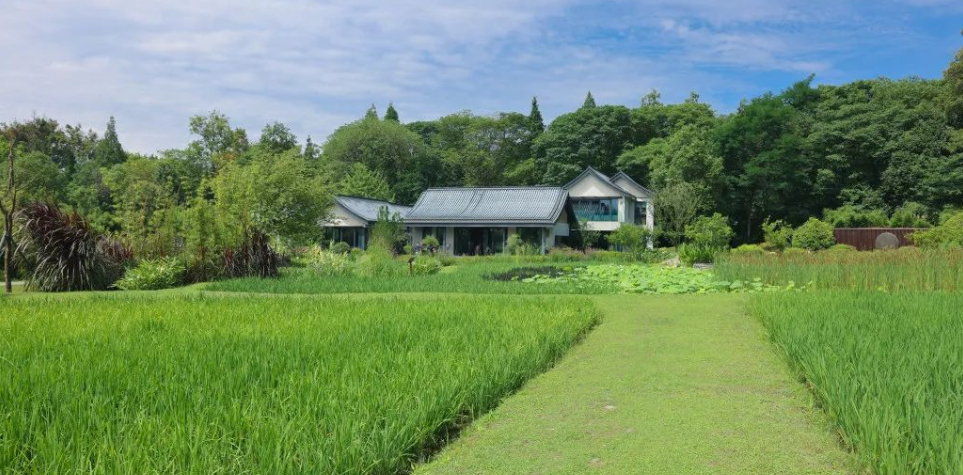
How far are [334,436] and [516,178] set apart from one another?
4521 centimetres

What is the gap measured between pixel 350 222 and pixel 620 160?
1965 cm

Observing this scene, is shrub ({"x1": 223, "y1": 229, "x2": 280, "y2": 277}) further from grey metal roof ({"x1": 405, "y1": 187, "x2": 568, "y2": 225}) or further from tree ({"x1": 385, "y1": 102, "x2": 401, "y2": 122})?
tree ({"x1": 385, "y1": 102, "x2": 401, "y2": 122})

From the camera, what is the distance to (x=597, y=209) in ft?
122

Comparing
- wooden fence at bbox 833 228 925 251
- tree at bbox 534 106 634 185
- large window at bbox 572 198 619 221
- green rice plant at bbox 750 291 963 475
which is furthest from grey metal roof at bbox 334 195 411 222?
green rice plant at bbox 750 291 963 475

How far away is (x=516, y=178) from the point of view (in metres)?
47.8

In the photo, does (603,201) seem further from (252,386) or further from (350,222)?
(252,386)

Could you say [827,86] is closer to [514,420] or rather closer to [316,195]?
[316,195]

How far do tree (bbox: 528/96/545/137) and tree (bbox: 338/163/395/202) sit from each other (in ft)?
42.9

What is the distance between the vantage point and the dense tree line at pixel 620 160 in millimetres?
24703

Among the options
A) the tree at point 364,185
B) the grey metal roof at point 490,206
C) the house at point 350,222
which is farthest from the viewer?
the tree at point 364,185

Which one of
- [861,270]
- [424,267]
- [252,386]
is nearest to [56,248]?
[424,267]

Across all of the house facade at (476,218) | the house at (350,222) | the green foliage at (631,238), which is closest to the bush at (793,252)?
the green foliage at (631,238)

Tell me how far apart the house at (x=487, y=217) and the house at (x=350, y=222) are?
76.4 inches

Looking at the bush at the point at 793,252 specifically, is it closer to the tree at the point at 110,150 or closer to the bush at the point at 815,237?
the bush at the point at 815,237
